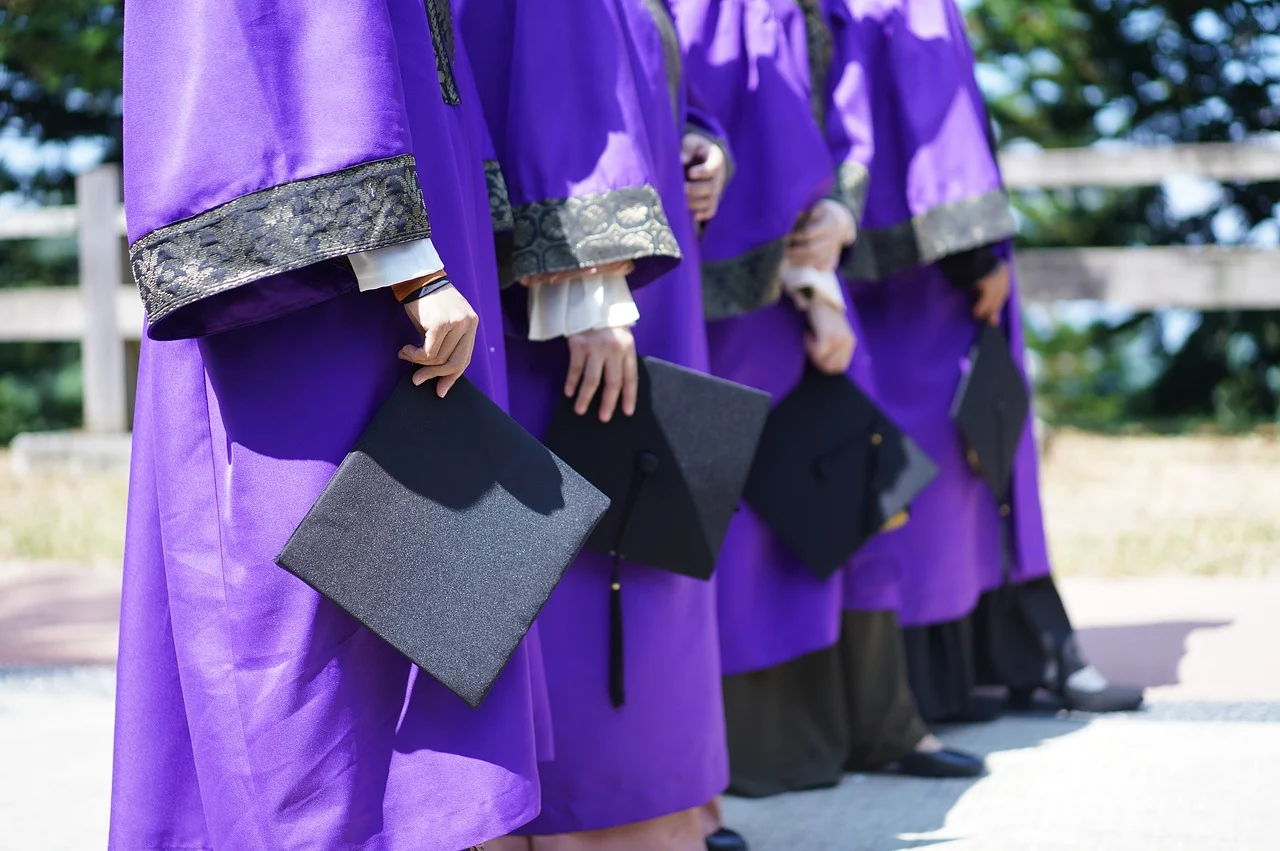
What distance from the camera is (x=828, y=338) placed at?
2893 mm

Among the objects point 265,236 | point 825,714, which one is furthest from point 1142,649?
point 265,236

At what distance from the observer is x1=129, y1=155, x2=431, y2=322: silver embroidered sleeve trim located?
5.32 ft

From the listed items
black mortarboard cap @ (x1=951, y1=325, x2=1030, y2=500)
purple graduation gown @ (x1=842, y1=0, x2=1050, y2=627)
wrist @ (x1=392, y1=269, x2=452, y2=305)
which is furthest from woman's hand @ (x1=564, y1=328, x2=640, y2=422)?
black mortarboard cap @ (x1=951, y1=325, x2=1030, y2=500)

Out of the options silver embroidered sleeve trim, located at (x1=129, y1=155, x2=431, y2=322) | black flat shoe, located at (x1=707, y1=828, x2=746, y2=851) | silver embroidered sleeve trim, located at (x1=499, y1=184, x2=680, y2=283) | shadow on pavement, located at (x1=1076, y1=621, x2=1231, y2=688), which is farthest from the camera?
shadow on pavement, located at (x1=1076, y1=621, x2=1231, y2=688)

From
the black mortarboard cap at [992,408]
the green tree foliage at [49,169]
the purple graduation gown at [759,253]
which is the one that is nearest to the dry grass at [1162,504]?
the black mortarboard cap at [992,408]

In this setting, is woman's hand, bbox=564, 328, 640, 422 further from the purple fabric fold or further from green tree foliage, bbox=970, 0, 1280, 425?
green tree foliage, bbox=970, 0, 1280, 425

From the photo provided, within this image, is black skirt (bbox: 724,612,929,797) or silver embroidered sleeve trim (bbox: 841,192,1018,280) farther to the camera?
silver embroidered sleeve trim (bbox: 841,192,1018,280)

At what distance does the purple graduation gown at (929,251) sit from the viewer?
3.30 m

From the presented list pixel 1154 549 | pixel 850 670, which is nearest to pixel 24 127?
pixel 1154 549

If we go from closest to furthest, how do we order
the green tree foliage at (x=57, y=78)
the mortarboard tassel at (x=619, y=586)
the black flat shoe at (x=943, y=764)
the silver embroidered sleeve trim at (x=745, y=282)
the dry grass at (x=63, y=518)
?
the mortarboard tassel at (x=619, y=586) → the silver embroidered sleeve trim at (x=745, y=282) → the black flat shoe at (x=943, y=764) → the dry grass at (x=63, y=518) → the green tree foliage at (x=57, y=78)

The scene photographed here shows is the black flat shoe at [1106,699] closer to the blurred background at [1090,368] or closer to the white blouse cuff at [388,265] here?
the blurred background at [1090,368]

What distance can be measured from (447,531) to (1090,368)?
8.22 metres

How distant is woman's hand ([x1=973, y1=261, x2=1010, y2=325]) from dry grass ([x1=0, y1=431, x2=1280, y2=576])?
206 cm

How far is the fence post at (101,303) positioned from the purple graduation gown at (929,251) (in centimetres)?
586
